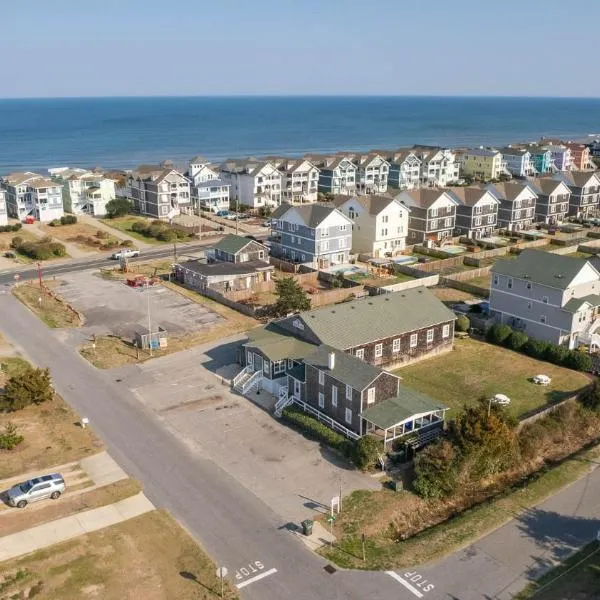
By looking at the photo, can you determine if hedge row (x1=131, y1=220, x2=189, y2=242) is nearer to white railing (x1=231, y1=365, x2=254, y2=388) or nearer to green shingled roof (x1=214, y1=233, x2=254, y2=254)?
green shingled roof (x1=214, y1=233, x2=254, y2=254)

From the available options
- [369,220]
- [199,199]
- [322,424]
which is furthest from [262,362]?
[199,199]

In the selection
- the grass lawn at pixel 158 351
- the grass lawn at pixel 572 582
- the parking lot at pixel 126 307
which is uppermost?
the parking lot at pixel 126 307

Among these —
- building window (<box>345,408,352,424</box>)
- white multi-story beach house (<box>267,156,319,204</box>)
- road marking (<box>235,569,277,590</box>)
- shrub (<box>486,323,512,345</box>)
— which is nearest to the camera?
road marking (<box>235,569,277,590</box>)

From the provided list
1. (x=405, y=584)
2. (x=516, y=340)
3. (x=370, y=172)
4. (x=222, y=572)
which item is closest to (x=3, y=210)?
(x=370, y=172)

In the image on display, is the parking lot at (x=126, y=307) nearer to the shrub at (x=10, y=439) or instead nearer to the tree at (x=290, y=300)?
the tree at (x=290, y=300)

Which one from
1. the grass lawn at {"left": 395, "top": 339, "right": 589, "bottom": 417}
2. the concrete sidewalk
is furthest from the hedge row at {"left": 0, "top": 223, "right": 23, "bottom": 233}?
the concrete sidewalk

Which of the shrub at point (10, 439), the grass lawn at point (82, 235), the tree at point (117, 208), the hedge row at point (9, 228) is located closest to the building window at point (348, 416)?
the shrub at point (10, 439)

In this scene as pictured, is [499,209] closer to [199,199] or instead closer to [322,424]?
[199,199]
